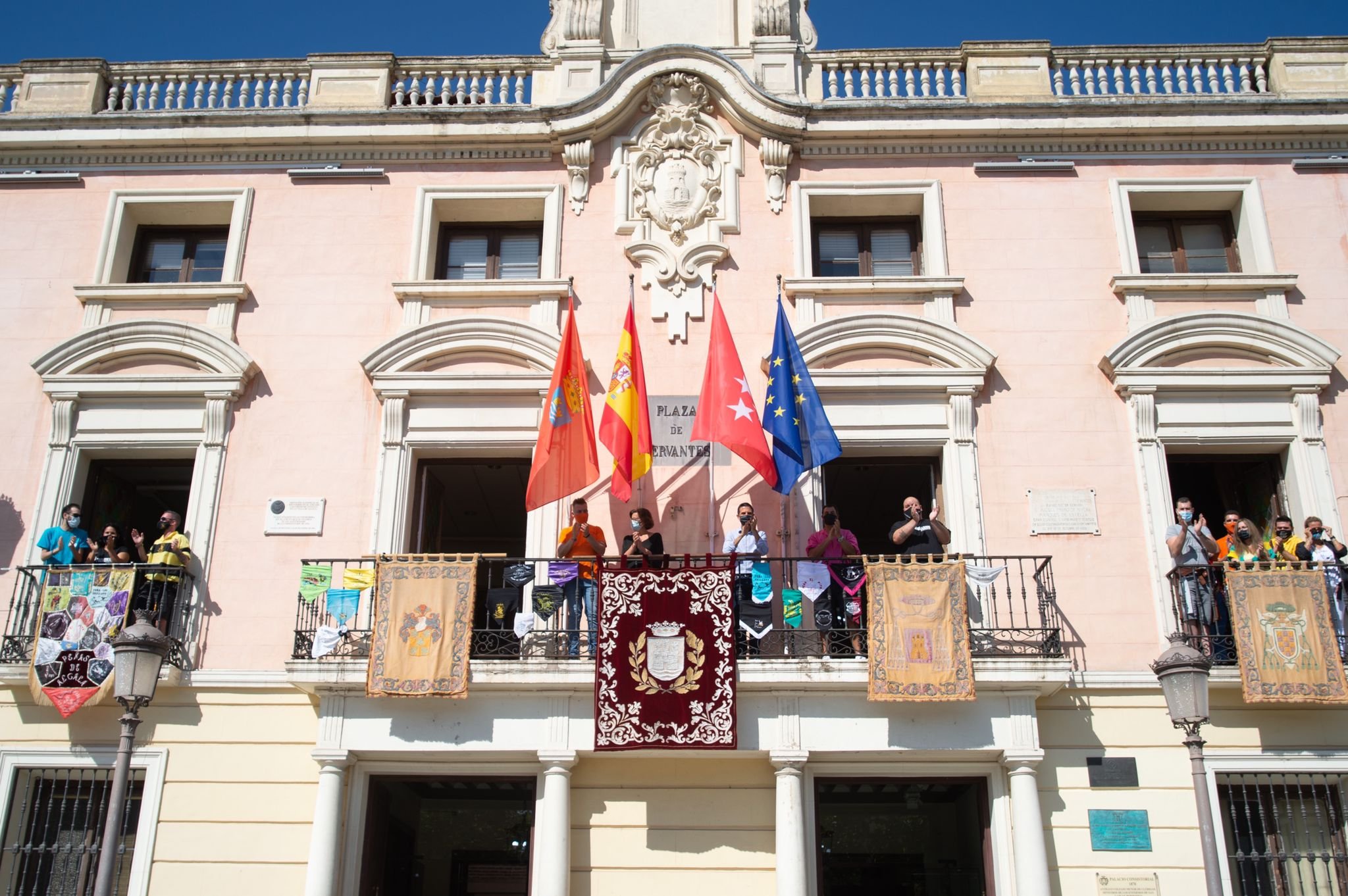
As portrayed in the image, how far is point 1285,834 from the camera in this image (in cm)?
1162

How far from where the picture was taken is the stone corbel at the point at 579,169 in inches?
574

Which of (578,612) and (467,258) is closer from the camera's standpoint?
(578,612)

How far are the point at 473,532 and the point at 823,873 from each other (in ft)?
27.8

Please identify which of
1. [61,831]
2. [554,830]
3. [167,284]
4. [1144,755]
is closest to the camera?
[554,830]

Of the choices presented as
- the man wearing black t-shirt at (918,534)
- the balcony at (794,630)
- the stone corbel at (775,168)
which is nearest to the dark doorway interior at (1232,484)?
the balcony at (794,630)

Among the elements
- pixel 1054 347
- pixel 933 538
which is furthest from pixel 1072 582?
pixel 1054 347

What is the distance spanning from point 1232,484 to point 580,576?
7391 millimetres

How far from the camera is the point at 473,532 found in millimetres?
18625

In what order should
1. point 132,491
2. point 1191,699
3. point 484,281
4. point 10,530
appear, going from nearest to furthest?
1. point 1191,699
2. point 10,530
3. point 484,281
4. point 132,491

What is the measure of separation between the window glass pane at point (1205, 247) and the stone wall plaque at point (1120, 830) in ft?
20.9

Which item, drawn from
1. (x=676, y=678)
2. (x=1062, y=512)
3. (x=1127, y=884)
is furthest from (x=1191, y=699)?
(x=676, y=678)

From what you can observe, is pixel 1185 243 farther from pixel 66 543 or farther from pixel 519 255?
pixel 66 543

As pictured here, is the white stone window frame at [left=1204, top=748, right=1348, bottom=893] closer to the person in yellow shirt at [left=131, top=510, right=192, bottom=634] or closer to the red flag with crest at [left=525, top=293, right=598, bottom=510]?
the red flag with crest at [left=525, top=293, right=598, bottom=510]

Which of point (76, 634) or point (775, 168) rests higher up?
point (775, 168)
